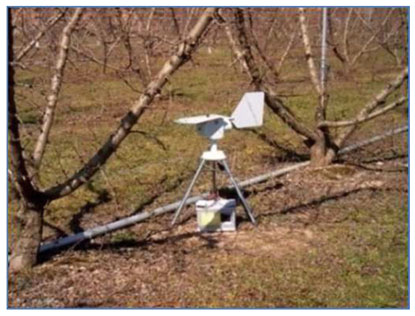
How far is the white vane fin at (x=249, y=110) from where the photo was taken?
3801 millimetres

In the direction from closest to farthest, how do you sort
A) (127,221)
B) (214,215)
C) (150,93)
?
(150,93)
(214,215)
(127,221)

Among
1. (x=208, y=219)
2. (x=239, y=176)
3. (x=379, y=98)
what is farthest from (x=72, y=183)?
(x=379, y=98)

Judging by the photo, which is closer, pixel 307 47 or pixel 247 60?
pixel 247 60

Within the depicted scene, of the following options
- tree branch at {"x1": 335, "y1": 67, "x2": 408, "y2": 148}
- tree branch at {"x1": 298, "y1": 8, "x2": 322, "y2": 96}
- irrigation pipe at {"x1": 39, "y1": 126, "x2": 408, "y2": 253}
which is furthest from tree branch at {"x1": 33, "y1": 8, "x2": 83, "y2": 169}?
tree branch at {"x1": 335, "y1": 67, "x2": 408, "y2": 148}

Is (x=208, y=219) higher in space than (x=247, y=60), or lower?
lower

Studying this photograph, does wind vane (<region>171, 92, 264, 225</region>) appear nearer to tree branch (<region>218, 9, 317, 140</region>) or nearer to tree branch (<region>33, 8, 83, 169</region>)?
tree branch (<region>218, 9, 317, 140</region>)

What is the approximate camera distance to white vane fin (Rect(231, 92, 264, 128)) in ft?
12.5

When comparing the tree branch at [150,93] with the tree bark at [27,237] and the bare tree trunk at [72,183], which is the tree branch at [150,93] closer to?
the bare tree trunk at [72,183]

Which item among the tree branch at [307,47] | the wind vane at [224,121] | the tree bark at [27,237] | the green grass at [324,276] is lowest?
the green grass at [324,276]

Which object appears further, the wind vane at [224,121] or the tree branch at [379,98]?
the tree branch at [379,98]

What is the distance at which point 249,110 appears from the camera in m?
3.81

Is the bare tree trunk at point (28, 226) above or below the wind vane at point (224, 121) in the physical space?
below

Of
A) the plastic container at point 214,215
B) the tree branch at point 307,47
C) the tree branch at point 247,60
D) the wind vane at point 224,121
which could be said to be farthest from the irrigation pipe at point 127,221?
the tree branch at point 307,47

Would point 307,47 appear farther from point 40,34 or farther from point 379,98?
point 40,34
